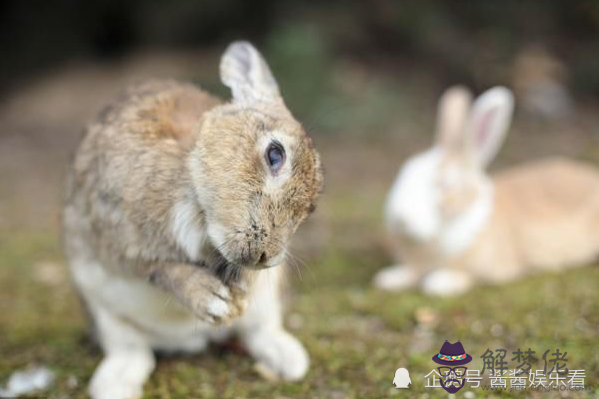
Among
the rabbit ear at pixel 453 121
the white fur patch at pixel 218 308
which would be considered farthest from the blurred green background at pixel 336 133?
the rabbit ear at pixel 453 121

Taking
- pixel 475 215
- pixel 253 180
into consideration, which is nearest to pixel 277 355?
pixel 253 180

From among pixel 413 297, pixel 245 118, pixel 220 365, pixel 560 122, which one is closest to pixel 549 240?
pixel 413 297

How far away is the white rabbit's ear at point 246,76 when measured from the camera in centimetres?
279

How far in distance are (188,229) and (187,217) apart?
0.05 metres

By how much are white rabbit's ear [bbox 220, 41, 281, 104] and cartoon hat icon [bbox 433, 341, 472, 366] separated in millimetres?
1425

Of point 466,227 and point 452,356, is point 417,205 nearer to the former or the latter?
point 466,227

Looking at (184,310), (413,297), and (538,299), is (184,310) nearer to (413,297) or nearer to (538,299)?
(413,297)

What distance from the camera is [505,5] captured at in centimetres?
892

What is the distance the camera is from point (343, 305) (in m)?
4.00

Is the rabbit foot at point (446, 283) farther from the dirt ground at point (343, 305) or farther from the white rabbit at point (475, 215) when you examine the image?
the dirt ground at point (343, 305)

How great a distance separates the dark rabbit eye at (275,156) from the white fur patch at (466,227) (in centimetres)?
204

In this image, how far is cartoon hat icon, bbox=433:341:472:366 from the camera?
3.07 m

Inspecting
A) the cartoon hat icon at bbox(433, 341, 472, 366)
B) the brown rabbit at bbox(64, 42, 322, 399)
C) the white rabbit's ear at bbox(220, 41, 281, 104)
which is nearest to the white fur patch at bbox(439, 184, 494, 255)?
the cartoon hat icon at bbox(433, 341, 472, 366)

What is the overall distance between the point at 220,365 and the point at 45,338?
109cm
